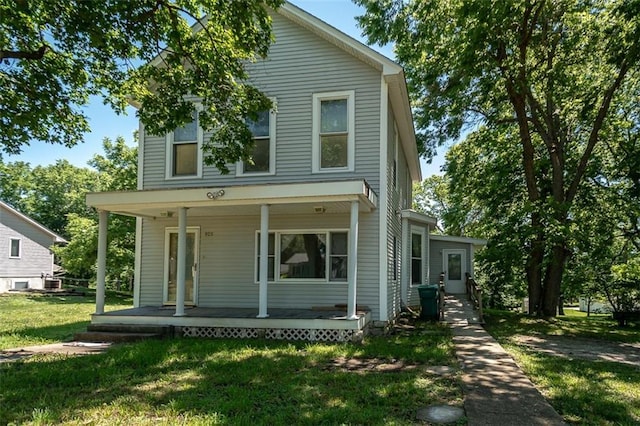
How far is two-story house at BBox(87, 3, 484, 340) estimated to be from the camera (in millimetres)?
9031

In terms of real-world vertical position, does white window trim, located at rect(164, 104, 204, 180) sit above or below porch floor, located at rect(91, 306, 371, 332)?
above

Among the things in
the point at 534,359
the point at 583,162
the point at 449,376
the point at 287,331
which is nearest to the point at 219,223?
the point at 287,331

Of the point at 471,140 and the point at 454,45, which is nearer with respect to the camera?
the point at 454,45

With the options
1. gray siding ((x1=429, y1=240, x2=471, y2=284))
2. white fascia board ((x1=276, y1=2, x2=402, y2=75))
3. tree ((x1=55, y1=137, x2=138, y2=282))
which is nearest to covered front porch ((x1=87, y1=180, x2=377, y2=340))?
white fascia board ((x1=276, y1=2, x2=402, y2=75))

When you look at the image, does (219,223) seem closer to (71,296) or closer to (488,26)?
(488,26)

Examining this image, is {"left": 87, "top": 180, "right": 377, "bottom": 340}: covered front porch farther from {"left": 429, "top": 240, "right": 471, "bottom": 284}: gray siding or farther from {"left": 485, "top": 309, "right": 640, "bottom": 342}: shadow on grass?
{"left": 429, "top": 240, "right": 471, "bottom": 284}: gray siding

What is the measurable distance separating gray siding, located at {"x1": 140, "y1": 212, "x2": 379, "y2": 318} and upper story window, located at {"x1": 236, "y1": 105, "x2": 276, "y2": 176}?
120cm

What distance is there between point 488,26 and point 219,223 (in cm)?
865

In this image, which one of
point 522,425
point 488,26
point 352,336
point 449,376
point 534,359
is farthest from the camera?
Result: point 488,26

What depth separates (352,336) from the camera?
8.30 metres

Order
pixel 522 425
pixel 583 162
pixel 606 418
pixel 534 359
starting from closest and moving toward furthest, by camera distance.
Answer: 1. pixel 522 425
2. pixel 606 418
3. pixel 534 359
4. pixel 583 162

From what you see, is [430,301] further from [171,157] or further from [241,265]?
[171,157]

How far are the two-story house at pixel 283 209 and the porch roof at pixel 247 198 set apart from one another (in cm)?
3

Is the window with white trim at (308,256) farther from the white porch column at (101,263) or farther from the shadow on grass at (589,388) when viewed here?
the shadow on grass at (589,388)
